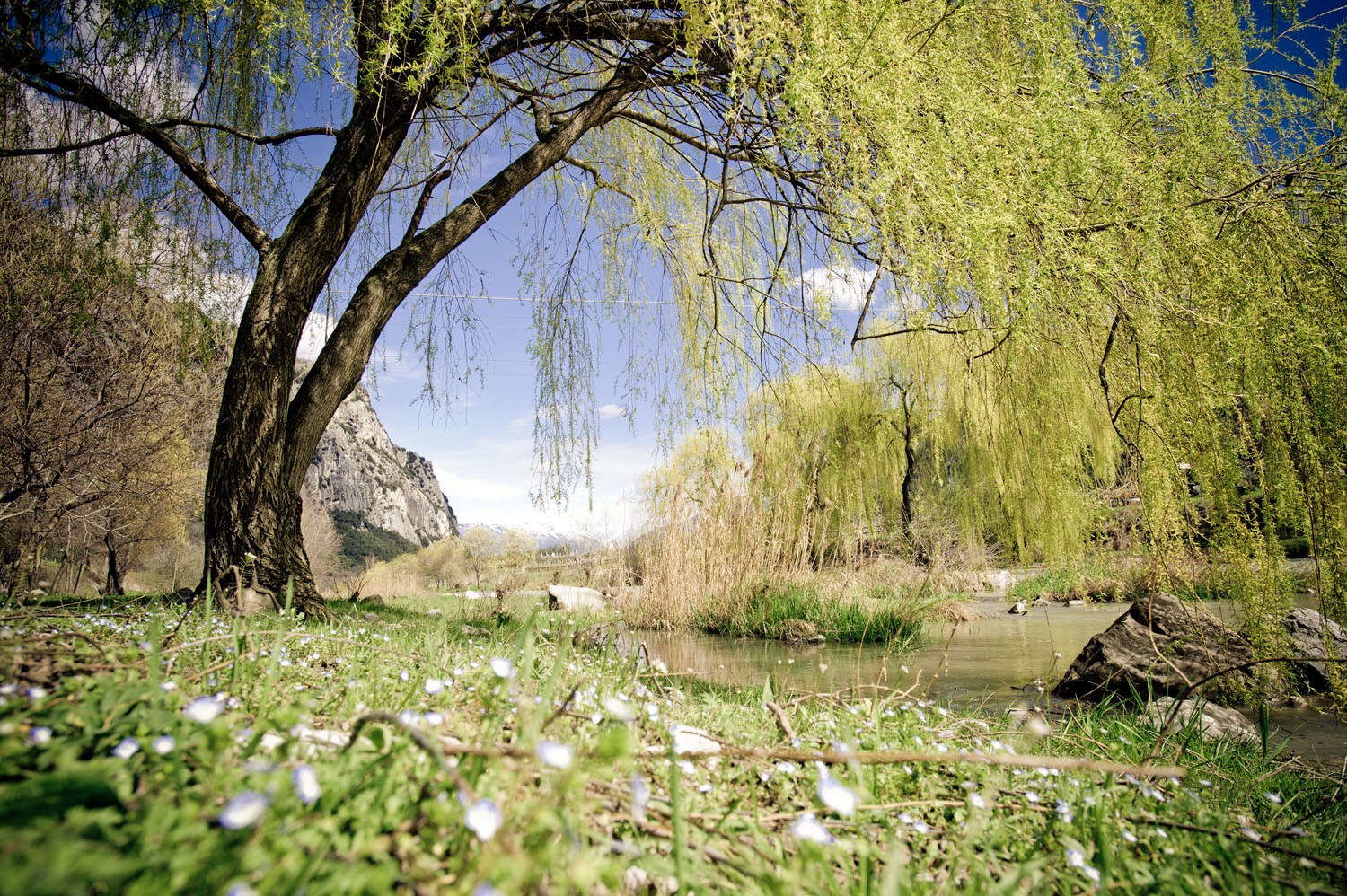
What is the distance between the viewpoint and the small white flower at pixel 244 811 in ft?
1.70

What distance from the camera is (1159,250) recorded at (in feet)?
7.93

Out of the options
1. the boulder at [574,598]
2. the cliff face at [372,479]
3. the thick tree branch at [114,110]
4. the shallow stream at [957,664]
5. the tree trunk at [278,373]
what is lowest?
the shallow stream at [957,664]

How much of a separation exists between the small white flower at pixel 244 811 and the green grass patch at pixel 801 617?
6.06m

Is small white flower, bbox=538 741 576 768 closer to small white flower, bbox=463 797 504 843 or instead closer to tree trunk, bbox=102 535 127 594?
small white flower, bbox=463 797 504 843

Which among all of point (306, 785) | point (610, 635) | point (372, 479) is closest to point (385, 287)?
point (610, 635)

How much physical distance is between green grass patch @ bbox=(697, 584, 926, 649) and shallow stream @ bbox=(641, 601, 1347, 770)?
0.19m

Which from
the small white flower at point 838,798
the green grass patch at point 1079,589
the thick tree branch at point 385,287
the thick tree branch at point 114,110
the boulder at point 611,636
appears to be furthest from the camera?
the green grass patch at point 1079,589

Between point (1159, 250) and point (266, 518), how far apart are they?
4404mm

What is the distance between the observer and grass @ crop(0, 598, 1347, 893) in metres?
0.58

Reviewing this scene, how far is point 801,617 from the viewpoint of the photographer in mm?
6641

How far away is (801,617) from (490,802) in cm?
639

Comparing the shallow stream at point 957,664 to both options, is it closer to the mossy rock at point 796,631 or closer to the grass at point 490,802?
the mossy rock at point 796,631

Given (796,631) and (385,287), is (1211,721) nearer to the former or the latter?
(796,631)

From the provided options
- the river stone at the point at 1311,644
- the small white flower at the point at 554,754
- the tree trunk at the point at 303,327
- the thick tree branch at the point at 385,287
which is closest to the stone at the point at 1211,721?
the river stone at the point at 1311,644
